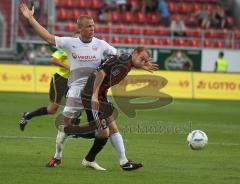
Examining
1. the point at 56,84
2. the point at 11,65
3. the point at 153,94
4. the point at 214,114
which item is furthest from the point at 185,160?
the point at 11,65

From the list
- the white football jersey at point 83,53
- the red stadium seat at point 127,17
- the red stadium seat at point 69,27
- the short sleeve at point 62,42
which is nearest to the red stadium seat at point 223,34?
the red stadium seat at point 127,17

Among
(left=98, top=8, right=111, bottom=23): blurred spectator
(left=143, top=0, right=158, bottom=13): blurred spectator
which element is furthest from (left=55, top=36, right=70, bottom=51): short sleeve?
(left=143, top=0, right=158, bottom=13): blurred spectator

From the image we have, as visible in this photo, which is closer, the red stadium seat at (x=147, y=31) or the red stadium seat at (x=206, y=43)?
the red stadium seat at (x=147, y=31)

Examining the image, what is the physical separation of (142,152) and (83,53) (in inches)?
125

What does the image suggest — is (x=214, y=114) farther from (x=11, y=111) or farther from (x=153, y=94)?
(x=11, y=111)

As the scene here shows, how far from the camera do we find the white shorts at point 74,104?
11.7 metres

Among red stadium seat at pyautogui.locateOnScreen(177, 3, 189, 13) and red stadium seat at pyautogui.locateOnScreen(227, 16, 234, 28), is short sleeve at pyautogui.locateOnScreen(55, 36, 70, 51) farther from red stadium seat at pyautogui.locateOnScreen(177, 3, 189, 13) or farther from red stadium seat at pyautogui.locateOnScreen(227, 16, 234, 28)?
red stadium seat at pyautogui.locateOnScreen(177, 3, 189, 13)

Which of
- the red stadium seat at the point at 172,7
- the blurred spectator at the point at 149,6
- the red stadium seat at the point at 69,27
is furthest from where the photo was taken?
the red stadium seat at the point at 172,7

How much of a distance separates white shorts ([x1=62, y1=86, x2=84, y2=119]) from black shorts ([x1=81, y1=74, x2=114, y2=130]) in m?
0.08

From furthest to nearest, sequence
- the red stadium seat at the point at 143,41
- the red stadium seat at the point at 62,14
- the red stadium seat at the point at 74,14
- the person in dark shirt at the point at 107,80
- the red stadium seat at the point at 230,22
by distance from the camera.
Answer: the red stadium seat at the point at 230,22 < the red stadium seat at the point at 74,14 < the red stadium seat at the point at 62,14 < the red stadium seat at the point at 143,41 < the person in dark shirt at the point at 107,80

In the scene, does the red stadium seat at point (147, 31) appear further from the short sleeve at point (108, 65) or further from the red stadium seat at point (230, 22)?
the short sleeve at point (108, 65)

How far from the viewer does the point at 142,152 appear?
14031 millimetres

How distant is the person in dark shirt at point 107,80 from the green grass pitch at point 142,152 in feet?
2.37

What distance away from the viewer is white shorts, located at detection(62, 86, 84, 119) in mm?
11734
